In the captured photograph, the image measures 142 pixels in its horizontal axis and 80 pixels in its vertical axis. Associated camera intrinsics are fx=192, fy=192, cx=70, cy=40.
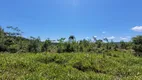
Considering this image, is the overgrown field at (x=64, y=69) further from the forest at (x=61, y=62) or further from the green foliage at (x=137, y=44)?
the green foliage at (x=137, y=44)

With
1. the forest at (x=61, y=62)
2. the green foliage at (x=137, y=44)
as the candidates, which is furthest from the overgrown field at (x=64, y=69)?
the green foliage at (x=137, y=44)

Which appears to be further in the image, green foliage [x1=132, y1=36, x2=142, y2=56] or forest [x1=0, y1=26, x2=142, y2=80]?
green foliage [x1=132, y1=36, x2=142, y2=56]

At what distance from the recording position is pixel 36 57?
766cm

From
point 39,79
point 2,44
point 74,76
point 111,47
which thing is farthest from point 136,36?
point 39,79

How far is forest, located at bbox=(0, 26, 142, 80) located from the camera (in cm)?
561

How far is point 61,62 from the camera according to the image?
24.9 feet

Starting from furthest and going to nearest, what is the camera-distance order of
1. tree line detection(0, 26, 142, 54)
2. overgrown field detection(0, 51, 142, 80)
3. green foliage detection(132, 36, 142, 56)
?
1. green foliage detection(132, 36, 142, 56)
2. tree line detection(0, 26, 142, 54)
3. overgrown field detection(0, 51, 142, 80)

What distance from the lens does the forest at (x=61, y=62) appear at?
5614 mm

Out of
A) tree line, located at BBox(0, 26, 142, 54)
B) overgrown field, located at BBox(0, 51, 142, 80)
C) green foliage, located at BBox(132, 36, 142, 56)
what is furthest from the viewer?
green foliage, located at BBox(132, 36, 142, 56)

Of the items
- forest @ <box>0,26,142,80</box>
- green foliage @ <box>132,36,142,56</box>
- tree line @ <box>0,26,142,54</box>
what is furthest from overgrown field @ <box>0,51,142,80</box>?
green foliage @ <box>132,36,142,56</box>

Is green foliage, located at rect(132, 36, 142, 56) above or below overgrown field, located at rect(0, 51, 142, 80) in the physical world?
above

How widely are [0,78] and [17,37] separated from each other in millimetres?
7889

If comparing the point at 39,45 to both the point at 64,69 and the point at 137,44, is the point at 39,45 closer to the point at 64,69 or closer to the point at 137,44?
the point at 64,69

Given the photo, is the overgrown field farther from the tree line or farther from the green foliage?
the green foliage
